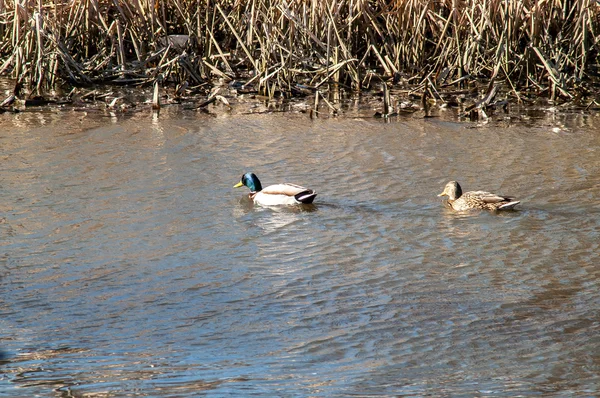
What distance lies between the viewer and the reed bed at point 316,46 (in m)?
12.2

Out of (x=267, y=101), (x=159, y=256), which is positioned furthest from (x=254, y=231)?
(x=267, y=101)

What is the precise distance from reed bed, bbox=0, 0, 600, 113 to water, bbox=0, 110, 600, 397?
6.21 feet

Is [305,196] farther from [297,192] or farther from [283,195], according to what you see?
[283,195]

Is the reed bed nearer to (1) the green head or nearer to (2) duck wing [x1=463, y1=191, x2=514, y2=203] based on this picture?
(1) the green head

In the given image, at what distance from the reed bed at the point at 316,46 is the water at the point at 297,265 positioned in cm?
189

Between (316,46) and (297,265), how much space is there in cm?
700

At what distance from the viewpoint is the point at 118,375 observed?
14.6 feet

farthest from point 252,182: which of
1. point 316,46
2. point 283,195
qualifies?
point 316,46

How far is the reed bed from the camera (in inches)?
482

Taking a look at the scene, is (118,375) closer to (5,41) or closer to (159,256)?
(159,256)

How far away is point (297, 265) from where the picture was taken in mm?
6371

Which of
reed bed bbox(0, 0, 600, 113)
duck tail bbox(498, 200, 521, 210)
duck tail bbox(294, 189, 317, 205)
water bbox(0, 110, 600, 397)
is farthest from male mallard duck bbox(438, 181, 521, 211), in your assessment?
reed bed bbox(0, 0, 600, 113)

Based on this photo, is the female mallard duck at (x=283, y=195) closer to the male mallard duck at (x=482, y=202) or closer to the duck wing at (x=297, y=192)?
the duck wing at (x=297, y=192)

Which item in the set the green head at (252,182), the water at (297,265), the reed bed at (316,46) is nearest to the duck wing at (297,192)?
the water at (297,265)
